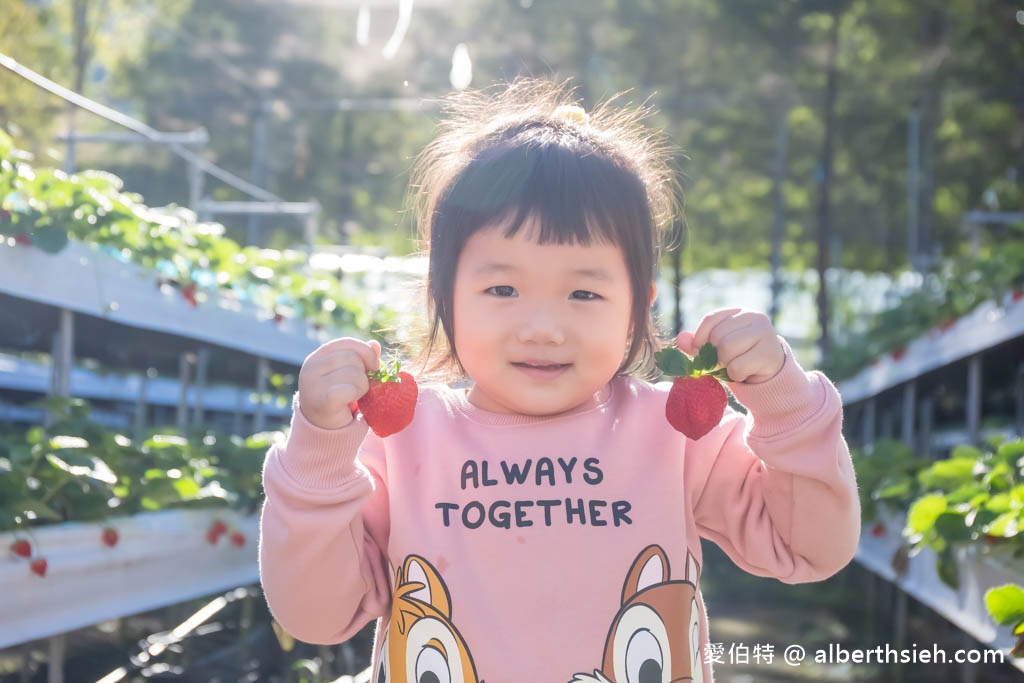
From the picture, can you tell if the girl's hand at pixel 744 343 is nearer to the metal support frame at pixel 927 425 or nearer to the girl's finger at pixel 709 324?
the girl's finger at pixel 709 324

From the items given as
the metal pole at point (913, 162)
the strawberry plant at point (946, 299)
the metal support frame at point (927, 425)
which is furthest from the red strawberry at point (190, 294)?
the metal pole at point (913, 162)

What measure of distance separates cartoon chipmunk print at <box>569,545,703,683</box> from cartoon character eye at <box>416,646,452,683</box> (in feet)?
0.71

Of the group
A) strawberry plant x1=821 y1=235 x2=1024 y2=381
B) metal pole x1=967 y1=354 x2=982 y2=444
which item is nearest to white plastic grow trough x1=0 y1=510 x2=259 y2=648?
strawberry plant x1=821 y1=235 x2=1024 y2=381

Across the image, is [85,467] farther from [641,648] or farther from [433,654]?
[641,648]

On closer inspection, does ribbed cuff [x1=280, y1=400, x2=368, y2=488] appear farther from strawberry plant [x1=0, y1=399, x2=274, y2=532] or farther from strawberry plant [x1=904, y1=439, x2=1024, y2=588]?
strawberry plant [x1=904, y1=439, x2=1024, y2=588]

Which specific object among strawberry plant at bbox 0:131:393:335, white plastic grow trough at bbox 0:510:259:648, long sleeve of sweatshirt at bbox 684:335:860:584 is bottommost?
white plastic grow trough at bbox 0:510:259:648

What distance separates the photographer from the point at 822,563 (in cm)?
182

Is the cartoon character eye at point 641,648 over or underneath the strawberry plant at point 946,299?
underneath

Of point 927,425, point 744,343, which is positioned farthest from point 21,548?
point 927,425

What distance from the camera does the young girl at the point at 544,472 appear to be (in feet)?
5.54

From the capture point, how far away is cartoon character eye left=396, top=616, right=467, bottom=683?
68.2 inches

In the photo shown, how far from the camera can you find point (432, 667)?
1745mm

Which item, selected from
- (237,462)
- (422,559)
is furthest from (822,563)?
(237,462)

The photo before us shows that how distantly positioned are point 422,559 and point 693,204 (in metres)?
18.4
